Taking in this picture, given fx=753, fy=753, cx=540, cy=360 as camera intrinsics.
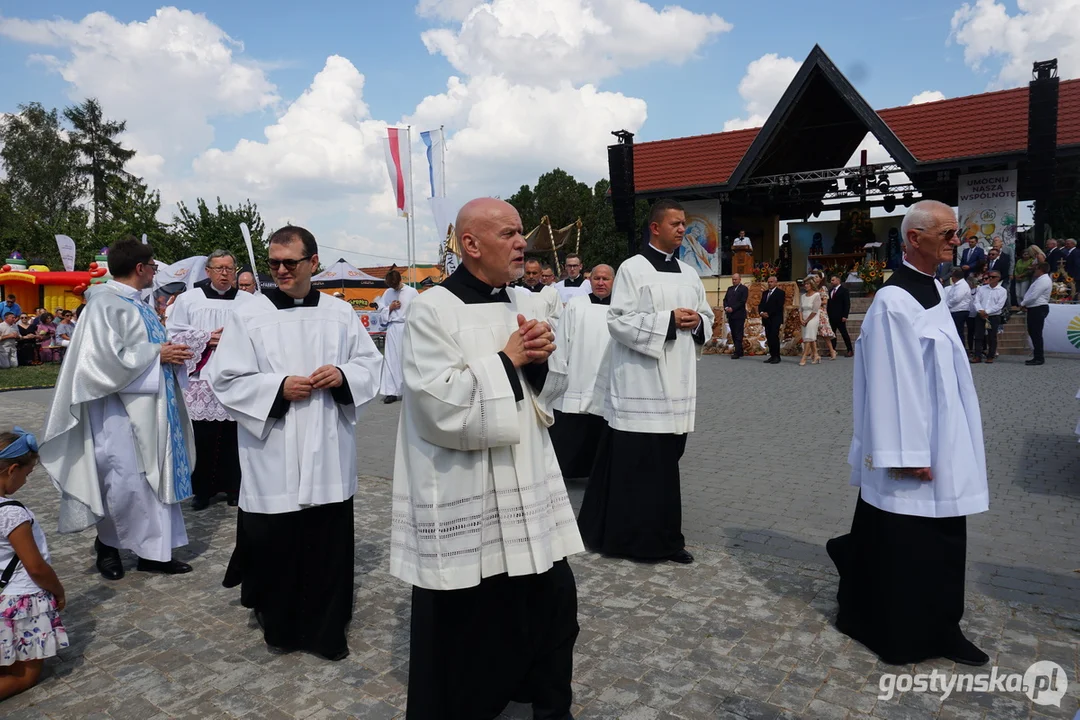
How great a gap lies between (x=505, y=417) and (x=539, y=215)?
51025 mm

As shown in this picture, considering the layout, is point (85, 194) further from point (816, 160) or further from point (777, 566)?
point (777, 566)

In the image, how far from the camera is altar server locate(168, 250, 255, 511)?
20.4ft

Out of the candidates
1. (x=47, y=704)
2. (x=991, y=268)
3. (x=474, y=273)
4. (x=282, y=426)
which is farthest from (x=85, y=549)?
(x=991, y=268)

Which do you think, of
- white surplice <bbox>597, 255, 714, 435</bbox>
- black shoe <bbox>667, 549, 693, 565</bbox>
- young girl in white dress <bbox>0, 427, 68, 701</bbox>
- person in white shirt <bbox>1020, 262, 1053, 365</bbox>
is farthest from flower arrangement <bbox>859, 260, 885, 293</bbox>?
young girl in white dress <bbox>0, 427, 68, 701</bbox>

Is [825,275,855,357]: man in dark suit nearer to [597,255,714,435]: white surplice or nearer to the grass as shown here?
[597,255,714,435]: white surplice

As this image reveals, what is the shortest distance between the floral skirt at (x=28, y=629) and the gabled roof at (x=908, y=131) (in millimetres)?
21236

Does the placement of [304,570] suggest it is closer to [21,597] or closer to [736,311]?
[21,597]

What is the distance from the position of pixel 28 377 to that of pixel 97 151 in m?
34.1

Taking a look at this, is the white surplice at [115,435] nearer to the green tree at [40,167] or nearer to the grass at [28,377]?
the grass at [28,377]

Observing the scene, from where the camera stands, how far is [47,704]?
10.8ft

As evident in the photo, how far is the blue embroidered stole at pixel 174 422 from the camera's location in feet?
16.1

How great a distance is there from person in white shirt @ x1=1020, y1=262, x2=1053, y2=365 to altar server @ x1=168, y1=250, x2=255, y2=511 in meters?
13.8

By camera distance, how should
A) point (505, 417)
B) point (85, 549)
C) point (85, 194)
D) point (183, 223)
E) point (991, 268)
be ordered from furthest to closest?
point (85, 194) < point (183, 223) < point (991, 268) < point (85, 549) < point (505, 417)

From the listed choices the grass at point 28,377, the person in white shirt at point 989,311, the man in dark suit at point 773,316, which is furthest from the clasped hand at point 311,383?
the grass at point 28,377
